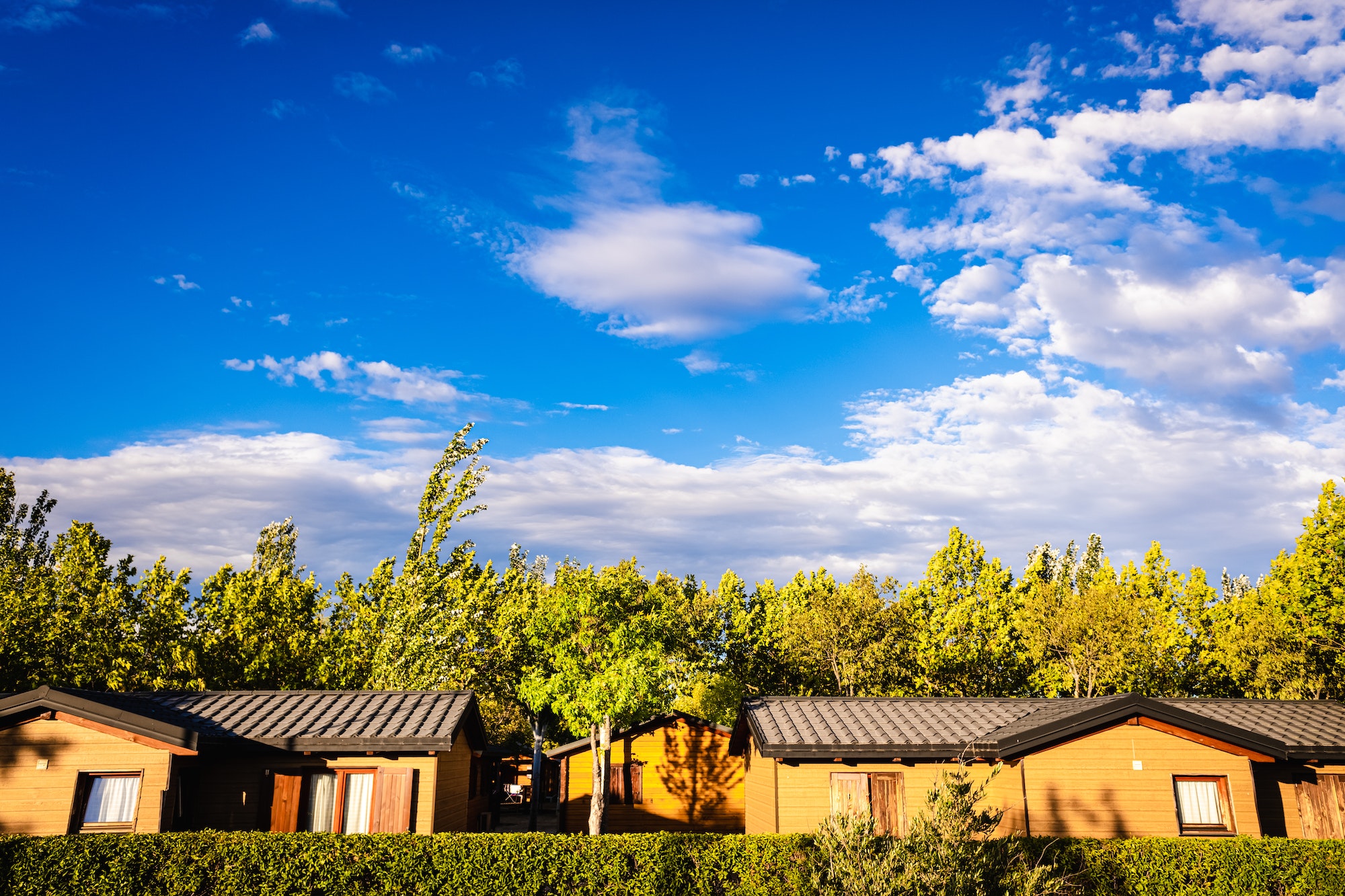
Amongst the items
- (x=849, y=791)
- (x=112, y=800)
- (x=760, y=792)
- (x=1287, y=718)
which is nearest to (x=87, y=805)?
(x=112, y=800)

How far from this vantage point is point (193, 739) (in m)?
18.4

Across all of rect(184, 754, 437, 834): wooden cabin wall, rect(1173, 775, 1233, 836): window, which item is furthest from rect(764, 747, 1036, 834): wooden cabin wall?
rect(184, 754, 437, 834): wooden cabin wall

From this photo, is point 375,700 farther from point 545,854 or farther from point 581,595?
point 545,854

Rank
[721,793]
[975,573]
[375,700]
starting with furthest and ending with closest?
[975,573] → [721,793] → [375,700]

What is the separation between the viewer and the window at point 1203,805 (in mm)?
20047

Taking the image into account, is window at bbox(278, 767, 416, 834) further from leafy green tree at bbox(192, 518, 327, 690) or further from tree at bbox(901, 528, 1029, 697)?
tree at bbox(901, 528, 1029, 697)

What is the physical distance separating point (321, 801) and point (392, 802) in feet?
6.18

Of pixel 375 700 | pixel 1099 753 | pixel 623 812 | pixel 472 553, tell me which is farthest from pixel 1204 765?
pixel 472 553

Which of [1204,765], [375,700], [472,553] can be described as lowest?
[1204,765]

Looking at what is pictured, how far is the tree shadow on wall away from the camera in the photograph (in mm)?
30594

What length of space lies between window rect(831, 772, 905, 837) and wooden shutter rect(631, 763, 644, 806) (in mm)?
11776

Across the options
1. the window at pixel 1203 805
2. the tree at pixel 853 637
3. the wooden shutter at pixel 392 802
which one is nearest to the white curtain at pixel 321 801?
the wooden shutter at pixel 392 802

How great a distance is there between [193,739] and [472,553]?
16971 mm

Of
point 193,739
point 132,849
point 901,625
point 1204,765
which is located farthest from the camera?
point 901,625
